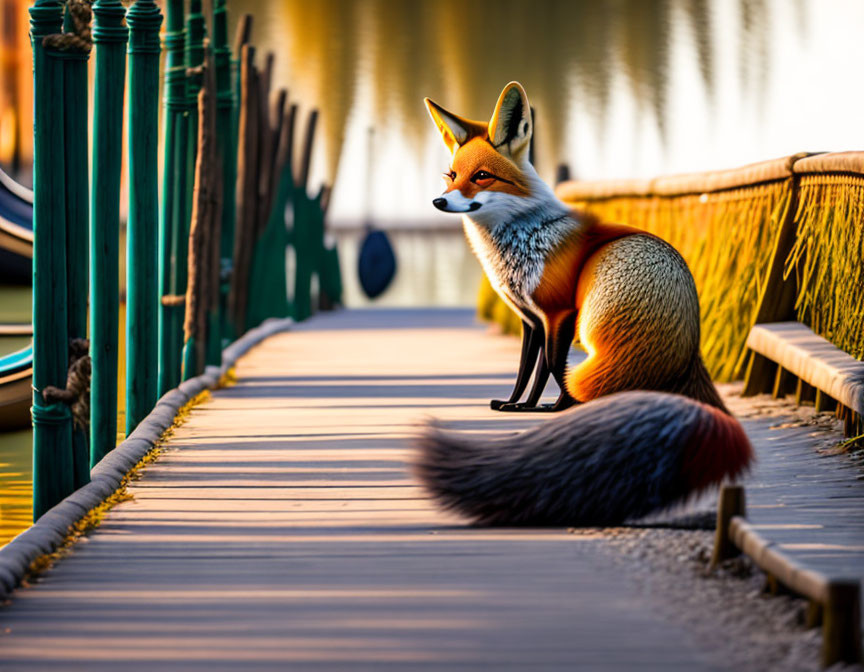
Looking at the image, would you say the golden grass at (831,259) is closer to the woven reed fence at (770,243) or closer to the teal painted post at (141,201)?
the woven reed fence at (770,243)

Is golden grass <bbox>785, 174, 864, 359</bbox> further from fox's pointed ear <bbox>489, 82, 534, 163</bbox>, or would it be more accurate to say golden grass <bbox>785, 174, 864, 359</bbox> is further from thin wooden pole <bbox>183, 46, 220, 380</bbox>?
thin wooden pole <bbox>183, 46, 220, 380</bbox>

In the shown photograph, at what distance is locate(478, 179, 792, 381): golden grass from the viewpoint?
19.4ft

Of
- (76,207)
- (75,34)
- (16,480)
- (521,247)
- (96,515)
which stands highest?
(75,34)

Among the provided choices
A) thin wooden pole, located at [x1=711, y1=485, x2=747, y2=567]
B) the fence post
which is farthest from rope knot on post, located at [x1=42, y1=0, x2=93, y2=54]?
the fence post

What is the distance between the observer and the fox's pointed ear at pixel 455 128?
165 inches

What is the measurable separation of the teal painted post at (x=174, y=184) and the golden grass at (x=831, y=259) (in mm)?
2397

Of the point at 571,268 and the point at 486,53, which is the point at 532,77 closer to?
the point at 486,53

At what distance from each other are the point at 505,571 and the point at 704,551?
0.44 meters

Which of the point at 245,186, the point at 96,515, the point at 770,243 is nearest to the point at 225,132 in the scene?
the point at 245,186

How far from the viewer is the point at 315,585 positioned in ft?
9.93

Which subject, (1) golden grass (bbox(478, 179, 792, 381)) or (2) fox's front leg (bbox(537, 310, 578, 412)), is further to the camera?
(1) golden grass (bbox(478, 179, 792, 381))

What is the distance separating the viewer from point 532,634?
2.69 m

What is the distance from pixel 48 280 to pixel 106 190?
686 mm

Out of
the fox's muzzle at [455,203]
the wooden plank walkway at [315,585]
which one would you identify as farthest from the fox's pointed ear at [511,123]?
the wooden plank walkway at [315,585]
